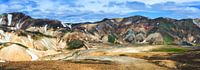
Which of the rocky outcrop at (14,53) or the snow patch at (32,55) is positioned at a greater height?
the rocky outcrop at (14,53)

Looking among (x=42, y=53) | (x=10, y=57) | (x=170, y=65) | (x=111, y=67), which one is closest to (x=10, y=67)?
Result: (x=111, y=67)

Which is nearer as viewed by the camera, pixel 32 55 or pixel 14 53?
pixel 14 53

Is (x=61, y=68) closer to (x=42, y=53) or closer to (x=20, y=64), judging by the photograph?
(x=20, y=64)

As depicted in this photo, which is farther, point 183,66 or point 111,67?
point 183,66

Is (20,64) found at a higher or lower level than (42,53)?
higher

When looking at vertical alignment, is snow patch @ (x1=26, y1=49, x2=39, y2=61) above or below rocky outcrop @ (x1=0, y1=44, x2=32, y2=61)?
below

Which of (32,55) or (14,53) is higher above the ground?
(14,53)

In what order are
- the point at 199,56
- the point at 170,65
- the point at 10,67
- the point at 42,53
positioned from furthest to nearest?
the point at 42,53
the point at 199,56
the point at 170,65
the point at 10,67

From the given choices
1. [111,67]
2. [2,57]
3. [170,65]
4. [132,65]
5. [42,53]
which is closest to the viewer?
[111,67]

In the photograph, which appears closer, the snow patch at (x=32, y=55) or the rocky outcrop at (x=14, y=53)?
the rocky outcrop at (x=14, y=53)

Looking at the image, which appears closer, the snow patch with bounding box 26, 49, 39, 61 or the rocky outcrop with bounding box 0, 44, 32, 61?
the rocky outcrop with bounding box 0, 44, 32, 61

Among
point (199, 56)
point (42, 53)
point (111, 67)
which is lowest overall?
point (42, 53)
